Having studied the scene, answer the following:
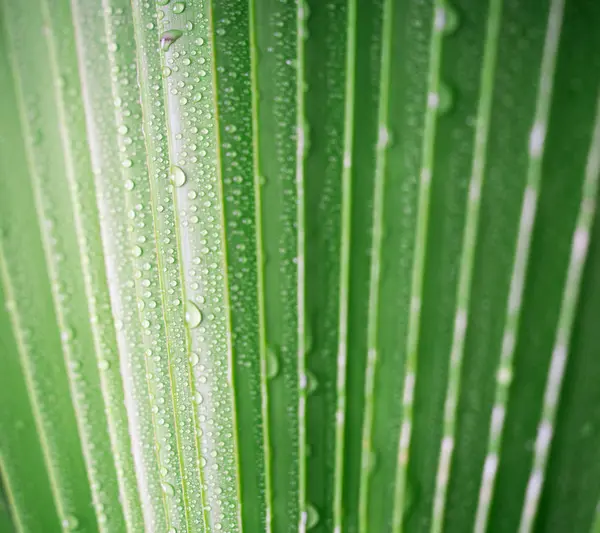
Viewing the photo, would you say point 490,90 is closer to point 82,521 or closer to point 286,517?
point 286,517

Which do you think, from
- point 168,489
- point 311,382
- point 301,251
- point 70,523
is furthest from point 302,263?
point 70,523

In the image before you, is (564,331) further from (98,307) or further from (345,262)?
(98,307)

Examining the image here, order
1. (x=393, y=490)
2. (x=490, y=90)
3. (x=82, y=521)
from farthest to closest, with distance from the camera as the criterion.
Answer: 1. (x=82, y=521)
2. (x=393, y=490)
3. (x=490, y=90)

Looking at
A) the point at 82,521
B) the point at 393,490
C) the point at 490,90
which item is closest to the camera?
the point at 490,90

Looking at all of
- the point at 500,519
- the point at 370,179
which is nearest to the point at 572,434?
the point at 500,519

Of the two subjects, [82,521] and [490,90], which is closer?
[490,90]

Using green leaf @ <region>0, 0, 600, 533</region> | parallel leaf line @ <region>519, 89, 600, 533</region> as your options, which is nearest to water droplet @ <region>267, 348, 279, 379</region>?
green leaf @ <region>0, 0, 600, 533</region>
